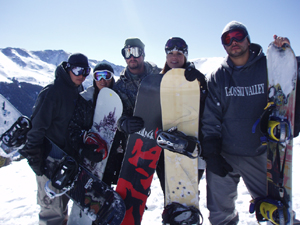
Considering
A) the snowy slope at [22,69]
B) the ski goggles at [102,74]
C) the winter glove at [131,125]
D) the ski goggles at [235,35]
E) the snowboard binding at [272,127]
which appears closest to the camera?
the snowboard binding at [272,127]

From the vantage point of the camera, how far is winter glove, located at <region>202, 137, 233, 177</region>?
1.85 m

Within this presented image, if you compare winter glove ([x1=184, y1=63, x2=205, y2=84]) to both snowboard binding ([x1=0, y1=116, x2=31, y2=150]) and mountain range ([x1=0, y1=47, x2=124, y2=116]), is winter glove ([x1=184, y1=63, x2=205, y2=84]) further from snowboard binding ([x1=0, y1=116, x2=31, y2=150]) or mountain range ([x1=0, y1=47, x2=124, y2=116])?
mountain range ([x1=0, y1=47, x2=124, y2=116])

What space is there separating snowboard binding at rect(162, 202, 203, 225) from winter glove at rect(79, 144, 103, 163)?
112 cm

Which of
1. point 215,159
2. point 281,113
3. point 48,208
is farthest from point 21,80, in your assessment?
point 281,113

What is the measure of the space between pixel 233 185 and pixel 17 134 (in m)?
2.53

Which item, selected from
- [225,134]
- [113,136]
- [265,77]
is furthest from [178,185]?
[265,77]

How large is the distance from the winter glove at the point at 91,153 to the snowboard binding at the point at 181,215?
3.68ft

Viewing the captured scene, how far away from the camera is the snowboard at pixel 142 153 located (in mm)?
2465

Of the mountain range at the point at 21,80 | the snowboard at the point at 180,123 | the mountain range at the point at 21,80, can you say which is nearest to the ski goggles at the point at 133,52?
the snowboard at the point at 180,123

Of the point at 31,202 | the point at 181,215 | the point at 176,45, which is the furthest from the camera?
the point at 31,202

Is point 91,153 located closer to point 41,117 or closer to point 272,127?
point 41,117

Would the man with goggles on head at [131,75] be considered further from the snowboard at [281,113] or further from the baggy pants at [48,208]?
the snowboard at [281,113]

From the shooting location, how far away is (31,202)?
3.61m

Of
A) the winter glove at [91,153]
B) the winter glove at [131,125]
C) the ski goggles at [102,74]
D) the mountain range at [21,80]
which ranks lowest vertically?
the winter glove at [91,153]
